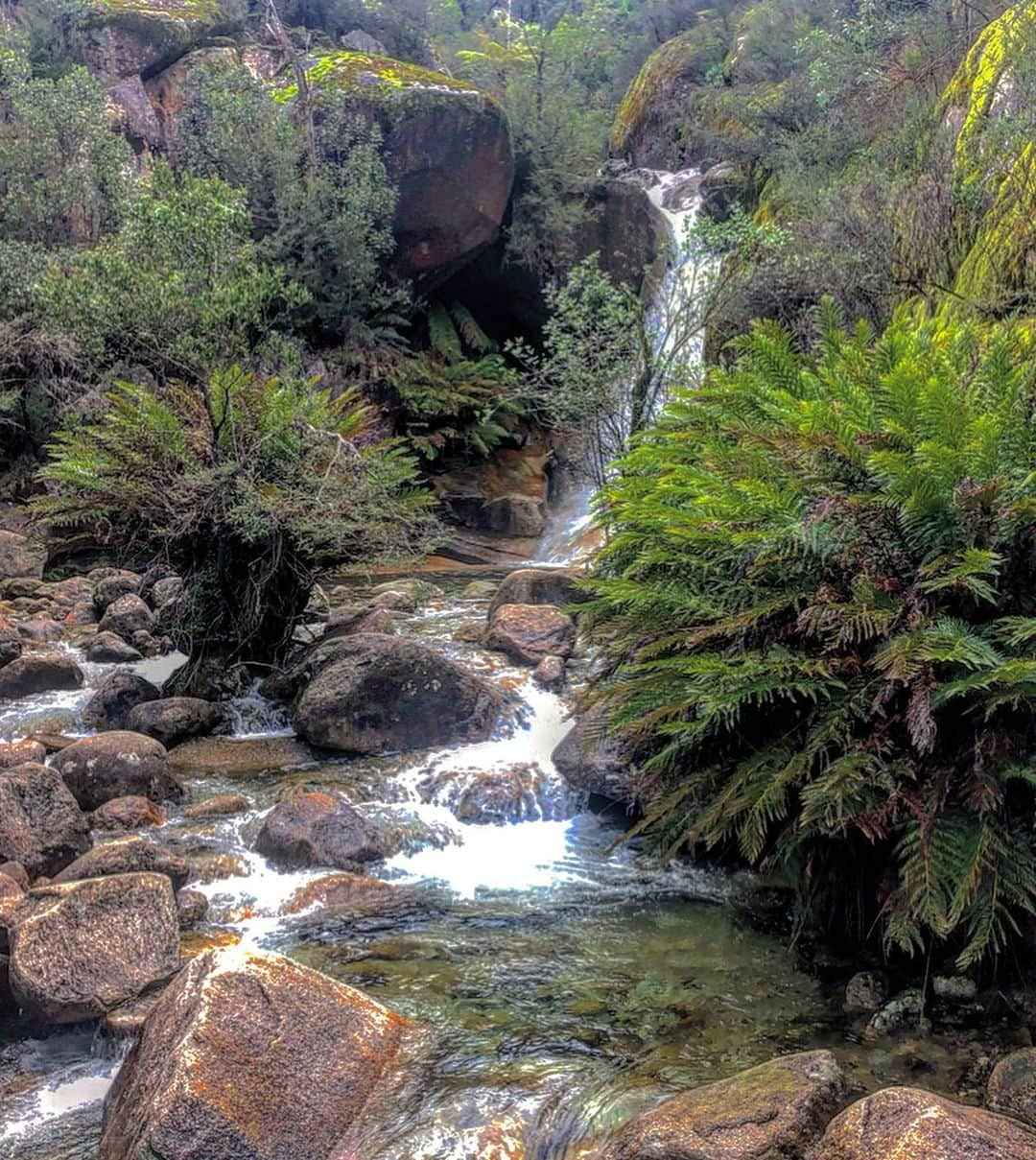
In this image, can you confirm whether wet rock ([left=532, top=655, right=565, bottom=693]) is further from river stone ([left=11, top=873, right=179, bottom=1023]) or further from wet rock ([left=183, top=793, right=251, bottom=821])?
river stone ([left=11, top=873, right=179, bottom=1023])

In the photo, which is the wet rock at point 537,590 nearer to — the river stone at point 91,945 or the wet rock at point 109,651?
the wet rock at point 109,651

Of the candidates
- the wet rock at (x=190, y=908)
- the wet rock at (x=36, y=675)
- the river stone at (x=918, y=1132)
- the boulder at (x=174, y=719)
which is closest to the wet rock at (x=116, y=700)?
the boulder at (x=174, y=719)

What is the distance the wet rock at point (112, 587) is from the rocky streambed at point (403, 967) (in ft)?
11.7

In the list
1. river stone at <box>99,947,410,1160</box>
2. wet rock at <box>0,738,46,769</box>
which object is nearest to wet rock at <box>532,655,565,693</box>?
wet rock at <box>0,738,46,769</box>

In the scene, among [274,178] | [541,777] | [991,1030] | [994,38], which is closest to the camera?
[991,1030]

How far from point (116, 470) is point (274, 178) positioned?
10.6 m

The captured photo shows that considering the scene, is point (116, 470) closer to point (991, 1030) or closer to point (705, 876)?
point (705, 876)

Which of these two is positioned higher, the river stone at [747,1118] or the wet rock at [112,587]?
the river stone at [747,1118]

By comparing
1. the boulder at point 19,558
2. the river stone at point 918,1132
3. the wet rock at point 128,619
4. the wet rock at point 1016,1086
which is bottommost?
the boulder at point 19,558

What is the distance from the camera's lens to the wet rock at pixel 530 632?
381 inches

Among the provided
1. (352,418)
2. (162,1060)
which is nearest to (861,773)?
(162,1060)

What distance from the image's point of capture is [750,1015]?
4.41m

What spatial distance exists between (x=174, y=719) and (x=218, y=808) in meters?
1.54

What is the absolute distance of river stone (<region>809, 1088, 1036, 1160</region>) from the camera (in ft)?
9.84
